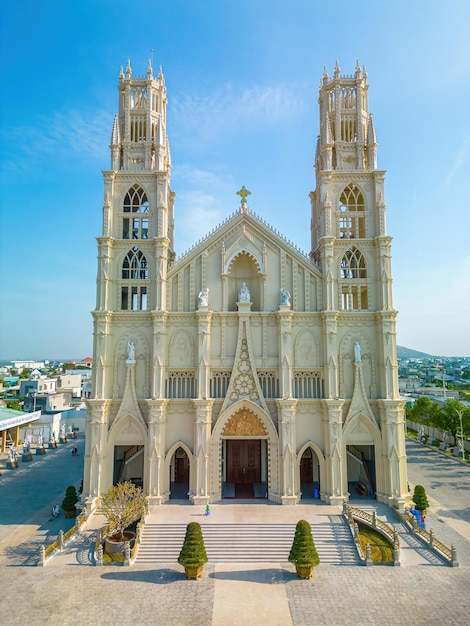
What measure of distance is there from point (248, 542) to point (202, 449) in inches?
305

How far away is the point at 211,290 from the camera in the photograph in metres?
36.0

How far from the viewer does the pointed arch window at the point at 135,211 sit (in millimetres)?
36969

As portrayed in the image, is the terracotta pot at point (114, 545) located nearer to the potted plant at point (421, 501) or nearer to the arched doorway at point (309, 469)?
the arched doorway at point (309, 469)

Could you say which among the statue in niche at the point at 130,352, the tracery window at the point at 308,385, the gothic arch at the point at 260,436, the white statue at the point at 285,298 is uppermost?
the white statue at the point at 285,298

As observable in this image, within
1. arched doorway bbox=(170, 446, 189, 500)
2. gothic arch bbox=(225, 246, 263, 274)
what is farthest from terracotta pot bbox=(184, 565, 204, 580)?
gothic arch bbox=(225, 246, 263, 274)

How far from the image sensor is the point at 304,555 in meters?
23.2

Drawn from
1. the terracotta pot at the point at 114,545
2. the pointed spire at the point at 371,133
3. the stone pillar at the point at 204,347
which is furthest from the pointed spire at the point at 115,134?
the terracotta pot at the point at 114,545

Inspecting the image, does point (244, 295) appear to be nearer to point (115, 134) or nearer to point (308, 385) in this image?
point (308, 385)

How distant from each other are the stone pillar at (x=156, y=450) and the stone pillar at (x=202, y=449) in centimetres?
246

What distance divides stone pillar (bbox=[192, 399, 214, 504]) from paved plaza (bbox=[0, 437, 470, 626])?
1.36m

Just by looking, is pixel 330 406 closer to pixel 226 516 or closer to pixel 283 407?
pixel 283 407

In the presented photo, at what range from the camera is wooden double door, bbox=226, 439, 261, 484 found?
37.7 metres

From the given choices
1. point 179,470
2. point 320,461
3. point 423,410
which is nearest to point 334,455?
point 320,461

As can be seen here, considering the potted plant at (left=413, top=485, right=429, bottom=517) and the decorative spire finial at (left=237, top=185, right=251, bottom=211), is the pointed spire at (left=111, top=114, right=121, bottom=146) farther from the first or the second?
the potted plant at (left=413, top=485, right=429, bottom=517)
